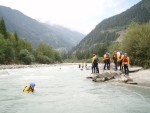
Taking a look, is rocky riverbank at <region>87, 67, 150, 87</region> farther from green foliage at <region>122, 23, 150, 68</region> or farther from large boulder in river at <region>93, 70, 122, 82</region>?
green foliage at <region>122, 23, 150, 68</region>

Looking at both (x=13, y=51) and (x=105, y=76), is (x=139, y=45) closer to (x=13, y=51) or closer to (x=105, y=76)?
(x=105, y=76)

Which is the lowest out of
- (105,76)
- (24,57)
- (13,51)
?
(105,76)

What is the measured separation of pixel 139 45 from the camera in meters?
43.4

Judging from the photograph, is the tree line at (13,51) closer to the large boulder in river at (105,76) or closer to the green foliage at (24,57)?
the green foliage at (24,57)

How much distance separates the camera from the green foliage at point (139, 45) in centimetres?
4256

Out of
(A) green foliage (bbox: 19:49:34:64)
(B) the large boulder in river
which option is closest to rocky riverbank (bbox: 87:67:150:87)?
(B) the large boulder in river

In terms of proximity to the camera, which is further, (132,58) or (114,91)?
(132,58)

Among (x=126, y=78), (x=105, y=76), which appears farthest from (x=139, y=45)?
(x=126, y=78)

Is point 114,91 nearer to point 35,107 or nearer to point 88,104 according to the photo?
point 88,104

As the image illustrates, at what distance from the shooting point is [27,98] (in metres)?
20.8

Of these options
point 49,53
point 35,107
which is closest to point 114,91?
point 35,107

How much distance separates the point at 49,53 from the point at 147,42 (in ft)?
407

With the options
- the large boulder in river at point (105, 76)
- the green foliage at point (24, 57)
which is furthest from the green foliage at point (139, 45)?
the green foliage at point (24, 57)

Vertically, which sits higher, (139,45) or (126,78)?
(139,45)
